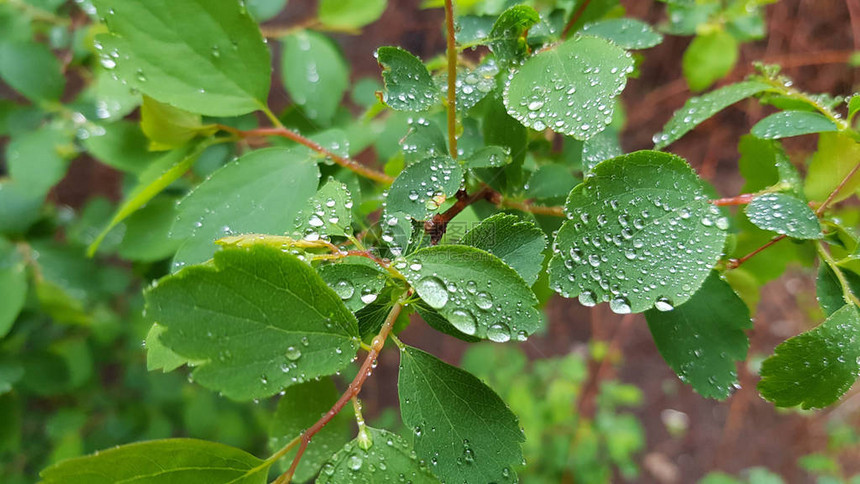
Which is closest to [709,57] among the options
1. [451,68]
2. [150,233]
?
[451,68]

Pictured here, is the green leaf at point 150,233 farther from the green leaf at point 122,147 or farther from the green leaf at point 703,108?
the green leaf at point 703,108

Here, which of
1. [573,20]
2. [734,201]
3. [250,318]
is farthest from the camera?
[573,20]

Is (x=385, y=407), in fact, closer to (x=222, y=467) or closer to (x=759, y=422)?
(x=759, y=422)

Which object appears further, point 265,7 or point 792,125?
point 265,7

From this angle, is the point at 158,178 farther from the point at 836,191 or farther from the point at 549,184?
the point at 836,191

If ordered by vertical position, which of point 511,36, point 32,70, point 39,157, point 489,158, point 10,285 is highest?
point 511,36

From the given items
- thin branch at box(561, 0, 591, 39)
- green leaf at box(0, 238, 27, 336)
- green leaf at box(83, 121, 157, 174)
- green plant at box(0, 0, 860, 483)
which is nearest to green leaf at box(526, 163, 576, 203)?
green plant at box(0, 0, 860, 483)

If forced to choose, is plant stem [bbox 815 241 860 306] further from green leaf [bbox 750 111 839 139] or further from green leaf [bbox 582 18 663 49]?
green leaf [bbox 582 18 663 49]
